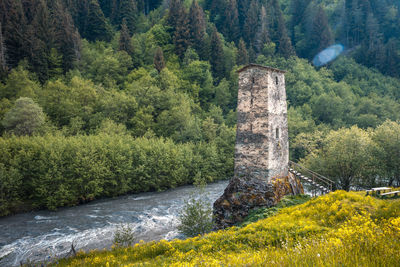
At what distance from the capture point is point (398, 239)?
14.4 feet

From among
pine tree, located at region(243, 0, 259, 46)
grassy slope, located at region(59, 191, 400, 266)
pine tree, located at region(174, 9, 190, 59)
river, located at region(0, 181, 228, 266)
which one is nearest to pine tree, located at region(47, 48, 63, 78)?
pine tree, located at region(174, 9, 190, 59)

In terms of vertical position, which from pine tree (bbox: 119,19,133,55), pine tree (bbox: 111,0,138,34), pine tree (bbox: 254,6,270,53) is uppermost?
pine tree (bbox: 111,0,138,34)

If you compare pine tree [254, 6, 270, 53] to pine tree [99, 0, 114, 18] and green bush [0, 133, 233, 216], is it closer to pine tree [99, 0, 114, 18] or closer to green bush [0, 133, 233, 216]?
green bush [0, 133, 233, 216]

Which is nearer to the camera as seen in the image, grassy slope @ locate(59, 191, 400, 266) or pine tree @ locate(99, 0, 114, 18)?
grassy slope @ locate(59, 191, 400, 266)

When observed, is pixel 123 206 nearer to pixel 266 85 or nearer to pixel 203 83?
pixel 266 85

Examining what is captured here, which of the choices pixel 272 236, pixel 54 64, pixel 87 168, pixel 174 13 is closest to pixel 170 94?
pixel 87 168

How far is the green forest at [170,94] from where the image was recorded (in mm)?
29625

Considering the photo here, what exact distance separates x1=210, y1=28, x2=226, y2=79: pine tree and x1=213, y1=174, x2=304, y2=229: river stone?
5046 centimetres

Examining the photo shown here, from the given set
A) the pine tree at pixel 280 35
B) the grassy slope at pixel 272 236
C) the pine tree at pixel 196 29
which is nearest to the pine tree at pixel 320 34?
the pine tree at pixel 280 35

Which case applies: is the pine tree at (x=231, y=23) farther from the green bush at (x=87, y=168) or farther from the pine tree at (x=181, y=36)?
the green bush at (x=87, y=168)

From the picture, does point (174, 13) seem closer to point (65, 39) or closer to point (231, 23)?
point (231, 23)

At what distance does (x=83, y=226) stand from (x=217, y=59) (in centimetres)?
5542

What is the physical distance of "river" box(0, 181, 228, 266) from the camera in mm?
18922

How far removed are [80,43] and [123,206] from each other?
170 ft
